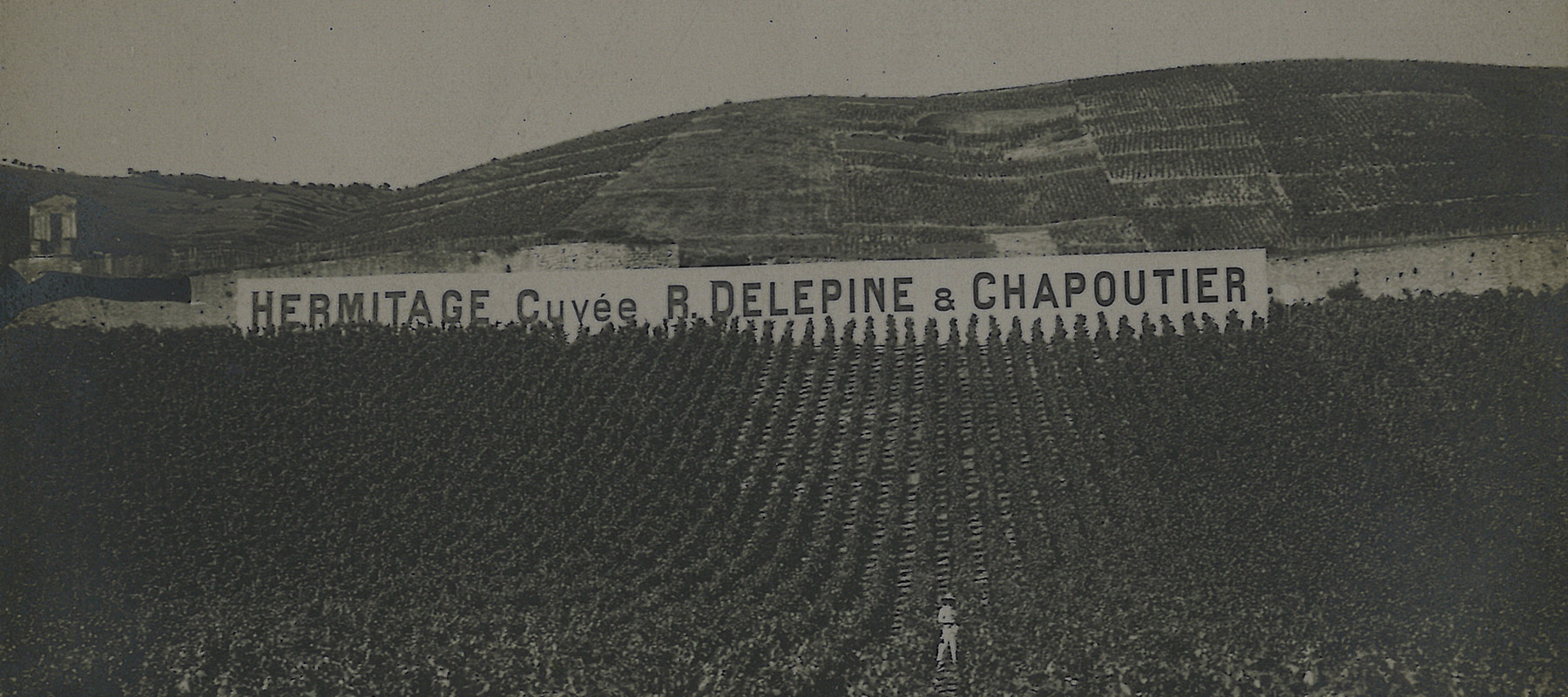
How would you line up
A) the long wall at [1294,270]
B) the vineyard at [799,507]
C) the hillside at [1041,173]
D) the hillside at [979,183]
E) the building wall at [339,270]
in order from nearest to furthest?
the vineyard at [799,507] < the long wall at [1294,270] < the building wall at [339,270] < the hillside at [979,183] < the hillside at [1041,173]

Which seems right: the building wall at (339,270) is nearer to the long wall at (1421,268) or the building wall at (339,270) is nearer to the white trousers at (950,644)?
the white trousers at (950,644)

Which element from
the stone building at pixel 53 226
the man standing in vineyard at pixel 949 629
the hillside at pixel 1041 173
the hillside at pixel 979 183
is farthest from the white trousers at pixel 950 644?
the stone building at pixel 53 226

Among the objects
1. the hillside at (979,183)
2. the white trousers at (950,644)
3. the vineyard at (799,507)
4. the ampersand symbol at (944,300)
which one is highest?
the hillside at (979,183)

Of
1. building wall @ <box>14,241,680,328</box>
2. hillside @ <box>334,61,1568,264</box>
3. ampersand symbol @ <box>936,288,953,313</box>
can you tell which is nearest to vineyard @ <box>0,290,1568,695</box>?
ampersand symbol @ <box>936,288,953,313</box>

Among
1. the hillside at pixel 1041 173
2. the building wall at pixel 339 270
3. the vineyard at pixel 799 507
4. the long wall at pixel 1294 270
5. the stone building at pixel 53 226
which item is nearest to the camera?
the vineyard at pixel 799 507

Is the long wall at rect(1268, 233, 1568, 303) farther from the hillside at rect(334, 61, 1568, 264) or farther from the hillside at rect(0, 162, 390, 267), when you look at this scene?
the hillside at rect(0, 162, 390, 267)

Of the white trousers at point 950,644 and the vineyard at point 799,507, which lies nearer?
the vineyard at point 799,507

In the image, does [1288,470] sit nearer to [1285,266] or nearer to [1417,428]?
[1417,428]
